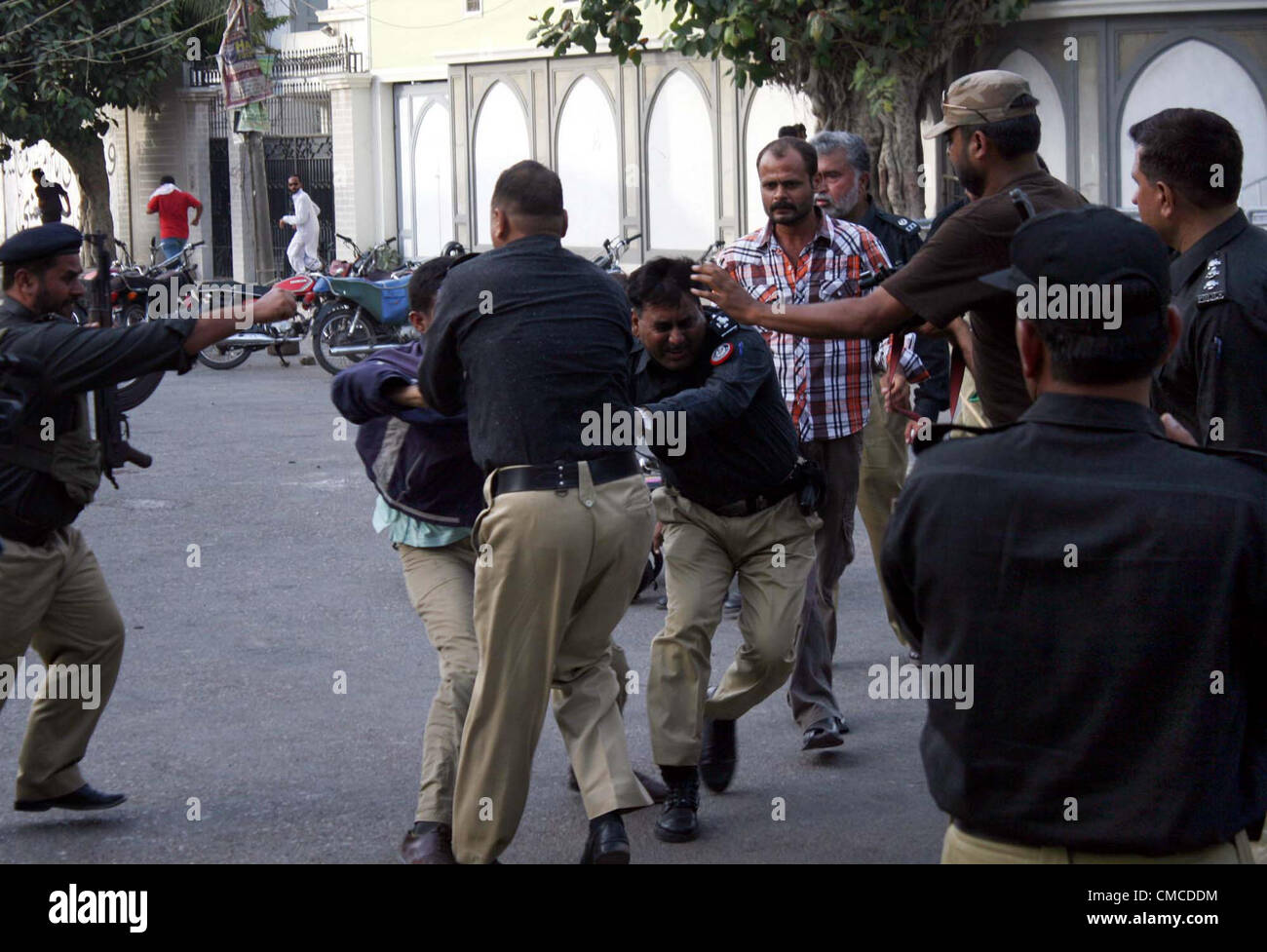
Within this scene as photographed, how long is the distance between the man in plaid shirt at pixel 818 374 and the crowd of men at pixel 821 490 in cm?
2

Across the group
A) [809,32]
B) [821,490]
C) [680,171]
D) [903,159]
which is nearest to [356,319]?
[809,32]

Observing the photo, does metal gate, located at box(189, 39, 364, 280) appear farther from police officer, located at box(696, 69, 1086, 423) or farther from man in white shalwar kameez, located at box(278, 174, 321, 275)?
police officer, located at box(696, 69, 1086, 423)

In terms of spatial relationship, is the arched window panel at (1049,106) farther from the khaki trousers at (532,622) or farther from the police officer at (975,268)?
the khaki trousers at (532,622)

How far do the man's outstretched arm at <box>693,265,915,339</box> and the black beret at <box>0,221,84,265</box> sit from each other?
205cm

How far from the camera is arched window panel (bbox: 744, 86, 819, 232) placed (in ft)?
71.3

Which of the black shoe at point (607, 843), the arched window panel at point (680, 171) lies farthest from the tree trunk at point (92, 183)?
the black shoe at point (607, 843)

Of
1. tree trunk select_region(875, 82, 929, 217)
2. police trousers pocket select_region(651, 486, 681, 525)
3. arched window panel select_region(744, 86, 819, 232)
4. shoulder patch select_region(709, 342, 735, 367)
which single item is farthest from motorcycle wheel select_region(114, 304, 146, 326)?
shoulder patch select_region(709, 342, 735, 367)

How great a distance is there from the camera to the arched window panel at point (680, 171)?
23.1 m

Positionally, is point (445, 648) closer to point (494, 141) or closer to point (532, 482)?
point (532, 482)

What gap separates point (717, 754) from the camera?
18.0ft
